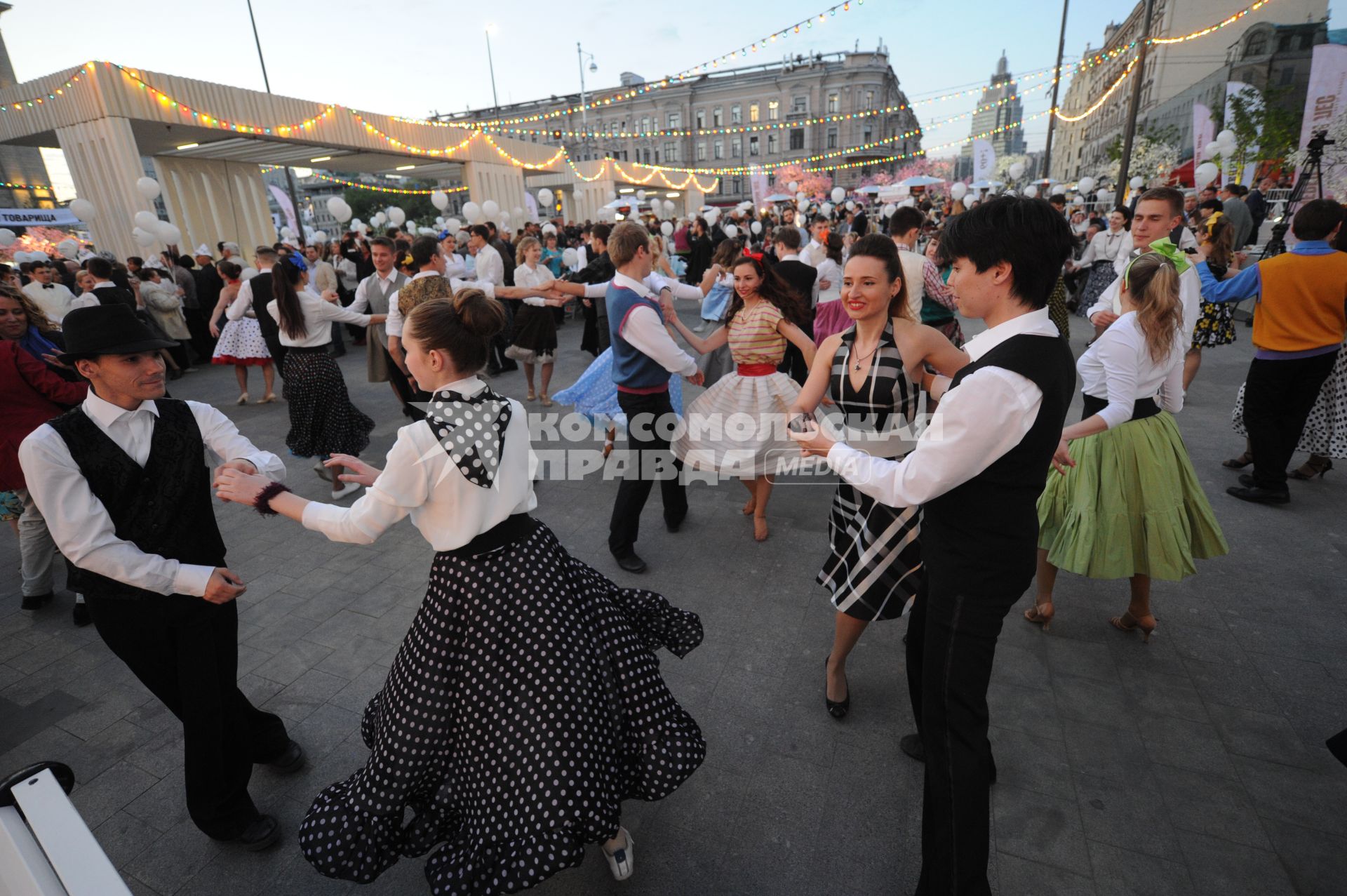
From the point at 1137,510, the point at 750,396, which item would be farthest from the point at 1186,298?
the point at 750,396

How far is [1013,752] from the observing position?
8.04 ft

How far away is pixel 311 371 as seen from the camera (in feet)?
16.2

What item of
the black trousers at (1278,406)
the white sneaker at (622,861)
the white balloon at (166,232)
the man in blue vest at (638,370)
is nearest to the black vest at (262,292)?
the man in blue vest at (638,370)

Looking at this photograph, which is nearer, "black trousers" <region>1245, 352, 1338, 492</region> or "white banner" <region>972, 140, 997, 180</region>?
"black trousers" <region>1245, 352, 1338, 492</region>

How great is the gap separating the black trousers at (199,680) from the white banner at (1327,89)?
14.2m

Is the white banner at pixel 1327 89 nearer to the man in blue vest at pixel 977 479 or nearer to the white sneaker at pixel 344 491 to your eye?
the man in blue vest at pixel 977 479

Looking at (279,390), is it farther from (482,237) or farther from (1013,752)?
(1013,752)

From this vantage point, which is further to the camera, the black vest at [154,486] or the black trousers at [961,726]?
the black vest at [154,486]

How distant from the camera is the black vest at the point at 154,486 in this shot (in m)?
1.83

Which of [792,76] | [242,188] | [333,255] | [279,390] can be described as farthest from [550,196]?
[792,76]

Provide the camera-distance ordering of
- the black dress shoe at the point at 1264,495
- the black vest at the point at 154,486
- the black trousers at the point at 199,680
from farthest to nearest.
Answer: the black dress shoe at the point at 1264,495, the black trousers at the point at 199,680, the black vest at the point at 154,486

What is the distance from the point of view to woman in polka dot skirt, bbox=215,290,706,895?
66.3 inches

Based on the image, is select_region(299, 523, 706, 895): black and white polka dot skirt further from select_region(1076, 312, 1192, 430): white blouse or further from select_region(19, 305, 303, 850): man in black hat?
A: select_region(1076, 312, 1192, 430): white blouse

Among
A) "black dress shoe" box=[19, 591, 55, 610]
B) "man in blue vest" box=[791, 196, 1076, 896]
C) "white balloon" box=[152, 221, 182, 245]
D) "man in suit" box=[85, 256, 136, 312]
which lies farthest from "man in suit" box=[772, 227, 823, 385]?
"white balloon" box=[152, 221, 182, 245]
